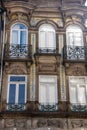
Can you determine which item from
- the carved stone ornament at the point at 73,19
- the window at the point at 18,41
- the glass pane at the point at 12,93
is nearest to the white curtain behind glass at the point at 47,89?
the glass pane at the point at 12,93

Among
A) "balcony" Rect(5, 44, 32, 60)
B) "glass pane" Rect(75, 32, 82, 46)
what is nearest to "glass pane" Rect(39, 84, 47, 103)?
"balcony" Rect(5, 44, 32, 60)

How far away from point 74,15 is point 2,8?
15.3 feet

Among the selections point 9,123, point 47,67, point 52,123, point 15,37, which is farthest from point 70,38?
point 9,123

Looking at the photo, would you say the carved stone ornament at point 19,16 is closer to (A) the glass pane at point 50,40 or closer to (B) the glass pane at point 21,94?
(A) the glass pane at point 50,40

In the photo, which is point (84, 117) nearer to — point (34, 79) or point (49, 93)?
point (49, 93)

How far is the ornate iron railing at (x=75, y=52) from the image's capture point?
20297mm

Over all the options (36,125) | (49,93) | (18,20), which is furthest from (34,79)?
(18,20)

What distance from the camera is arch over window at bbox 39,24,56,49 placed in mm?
20891

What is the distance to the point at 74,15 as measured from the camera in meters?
21.5

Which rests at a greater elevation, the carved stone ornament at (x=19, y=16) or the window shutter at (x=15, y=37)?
the carved stone ornament at (x=19, y=16)

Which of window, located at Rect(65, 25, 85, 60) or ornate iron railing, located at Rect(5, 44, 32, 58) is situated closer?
ornate iron railing, located at Rect(5, 44, 32, 58)

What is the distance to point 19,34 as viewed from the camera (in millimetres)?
21156

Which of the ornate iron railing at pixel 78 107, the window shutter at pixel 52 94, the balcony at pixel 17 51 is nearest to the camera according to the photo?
the ornate iron railing at pixel 78 107

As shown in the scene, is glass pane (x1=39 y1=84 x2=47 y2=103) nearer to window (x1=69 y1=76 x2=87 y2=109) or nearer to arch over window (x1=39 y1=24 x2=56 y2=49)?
window (x1=69 y1=76 x2=87 y2=109)
